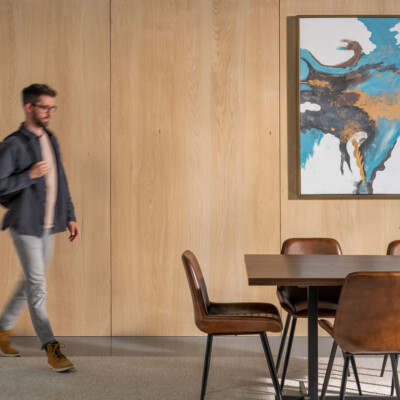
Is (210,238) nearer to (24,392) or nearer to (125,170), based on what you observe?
(125,170)

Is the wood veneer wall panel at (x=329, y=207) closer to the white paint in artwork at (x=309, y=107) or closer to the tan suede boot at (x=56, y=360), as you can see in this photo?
the white paint in artwork at (x=309, y=107)

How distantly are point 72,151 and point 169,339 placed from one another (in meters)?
1.72

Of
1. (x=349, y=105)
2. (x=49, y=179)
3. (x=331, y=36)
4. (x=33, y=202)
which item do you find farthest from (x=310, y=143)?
(x=33, y=202)

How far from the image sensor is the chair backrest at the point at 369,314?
90.9 inches

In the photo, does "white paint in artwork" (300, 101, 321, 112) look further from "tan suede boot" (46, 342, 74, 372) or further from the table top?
"tan suede boot" (46, 342, 74, 372)

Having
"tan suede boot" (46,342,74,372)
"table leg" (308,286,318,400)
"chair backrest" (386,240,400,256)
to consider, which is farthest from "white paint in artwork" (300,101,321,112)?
"tan suede boot" (46,342,74,372)

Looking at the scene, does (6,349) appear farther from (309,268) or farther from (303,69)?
(303,69)

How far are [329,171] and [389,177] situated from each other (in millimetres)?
485

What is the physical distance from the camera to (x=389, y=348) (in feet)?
7.90

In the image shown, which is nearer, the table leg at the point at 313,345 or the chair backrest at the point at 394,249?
the table leg at the point at 313,345

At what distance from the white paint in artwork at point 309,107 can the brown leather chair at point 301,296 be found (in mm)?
1204

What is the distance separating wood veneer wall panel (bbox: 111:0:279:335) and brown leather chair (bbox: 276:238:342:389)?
72 cm

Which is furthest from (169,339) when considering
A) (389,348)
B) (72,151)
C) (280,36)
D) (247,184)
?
(280,36)

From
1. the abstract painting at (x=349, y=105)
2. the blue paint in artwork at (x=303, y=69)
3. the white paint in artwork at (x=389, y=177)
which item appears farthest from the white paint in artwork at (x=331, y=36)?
the white paint in artwork at (x=389, y=177)
